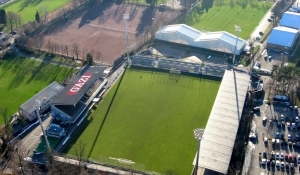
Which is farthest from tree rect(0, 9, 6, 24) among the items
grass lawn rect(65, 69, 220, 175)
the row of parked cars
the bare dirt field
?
the row of parked cars

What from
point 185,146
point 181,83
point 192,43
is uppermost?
point 192,43

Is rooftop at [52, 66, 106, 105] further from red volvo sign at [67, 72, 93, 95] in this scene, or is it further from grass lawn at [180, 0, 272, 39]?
grass lawn at [180, 0, 272, 39]

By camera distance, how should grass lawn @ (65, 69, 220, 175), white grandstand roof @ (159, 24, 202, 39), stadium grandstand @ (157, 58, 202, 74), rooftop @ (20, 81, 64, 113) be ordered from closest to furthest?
1. grass lawn @ (65, 69, 220, 175)
2. rooftop @ (20, 81, 64, 113)
3. stadium grandstand @ (157, 58, 202, 74)
4. white grandstand roof @ (159, 24, 202, 39)

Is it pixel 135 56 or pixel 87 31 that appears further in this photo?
pixel 87 31

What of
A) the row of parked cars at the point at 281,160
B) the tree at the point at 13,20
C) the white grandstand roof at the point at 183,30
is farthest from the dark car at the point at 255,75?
the tree at the point at 13,20

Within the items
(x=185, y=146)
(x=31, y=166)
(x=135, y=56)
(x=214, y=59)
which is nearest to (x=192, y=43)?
(x=214, y=59)

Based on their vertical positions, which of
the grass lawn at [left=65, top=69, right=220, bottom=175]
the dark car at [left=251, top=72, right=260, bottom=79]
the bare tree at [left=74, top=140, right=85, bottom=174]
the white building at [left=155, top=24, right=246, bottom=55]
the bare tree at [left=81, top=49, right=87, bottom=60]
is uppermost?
the white building at [left=155, top=24, right=246, bottom=55]

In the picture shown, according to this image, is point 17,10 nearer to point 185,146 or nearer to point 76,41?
point 76,41
